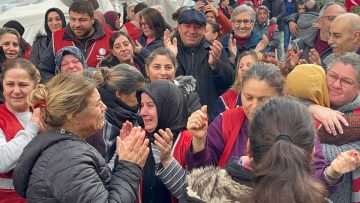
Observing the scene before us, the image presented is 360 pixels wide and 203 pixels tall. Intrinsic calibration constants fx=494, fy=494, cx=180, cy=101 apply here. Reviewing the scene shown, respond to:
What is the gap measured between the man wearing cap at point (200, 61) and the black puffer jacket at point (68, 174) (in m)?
2.72

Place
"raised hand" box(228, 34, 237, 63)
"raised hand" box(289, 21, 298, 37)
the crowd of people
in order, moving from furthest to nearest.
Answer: "raised hand" box(289, 21, 298, 37) < "raised hand" box(228, 34, 237, 63) < the crowd of people

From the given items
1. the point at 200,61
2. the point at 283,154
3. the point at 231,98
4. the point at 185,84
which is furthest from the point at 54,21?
the point at 283,154

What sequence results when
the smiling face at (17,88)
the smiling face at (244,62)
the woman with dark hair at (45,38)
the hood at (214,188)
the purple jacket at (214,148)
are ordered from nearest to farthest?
the hood at (214,188), the purple jacket at (214,148), the smiling face at (17,88), the smiling face at (244,62), the woman with dark hair at (45,38)

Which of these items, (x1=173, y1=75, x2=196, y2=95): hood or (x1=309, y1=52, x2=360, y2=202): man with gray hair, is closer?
(x1=309, y1=52, x2=360, y2=202): man with gray hair

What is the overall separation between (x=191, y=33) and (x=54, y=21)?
7.11 feet

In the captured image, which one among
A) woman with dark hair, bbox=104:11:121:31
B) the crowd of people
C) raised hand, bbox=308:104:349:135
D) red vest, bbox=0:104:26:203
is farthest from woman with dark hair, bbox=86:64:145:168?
woman with dark hair, bbox=104:11:121:31

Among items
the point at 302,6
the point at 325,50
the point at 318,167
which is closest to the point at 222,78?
the point at 325,50

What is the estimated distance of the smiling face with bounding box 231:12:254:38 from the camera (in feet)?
19.7

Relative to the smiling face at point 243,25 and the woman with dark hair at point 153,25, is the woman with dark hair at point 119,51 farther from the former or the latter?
the smiling face at point 243,25

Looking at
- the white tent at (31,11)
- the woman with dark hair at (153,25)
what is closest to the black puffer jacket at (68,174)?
the woman with dark hair at (153,25)

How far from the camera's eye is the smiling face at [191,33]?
204 inches

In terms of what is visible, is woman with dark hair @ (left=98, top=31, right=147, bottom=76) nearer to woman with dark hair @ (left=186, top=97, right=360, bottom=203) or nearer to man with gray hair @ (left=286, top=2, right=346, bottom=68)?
man with gray hair @ (left=286, top=2, right=346, bottom=68)

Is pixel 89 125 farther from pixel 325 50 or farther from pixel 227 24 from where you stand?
pixel 227 24

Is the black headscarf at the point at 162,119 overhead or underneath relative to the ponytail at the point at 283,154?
underneath
